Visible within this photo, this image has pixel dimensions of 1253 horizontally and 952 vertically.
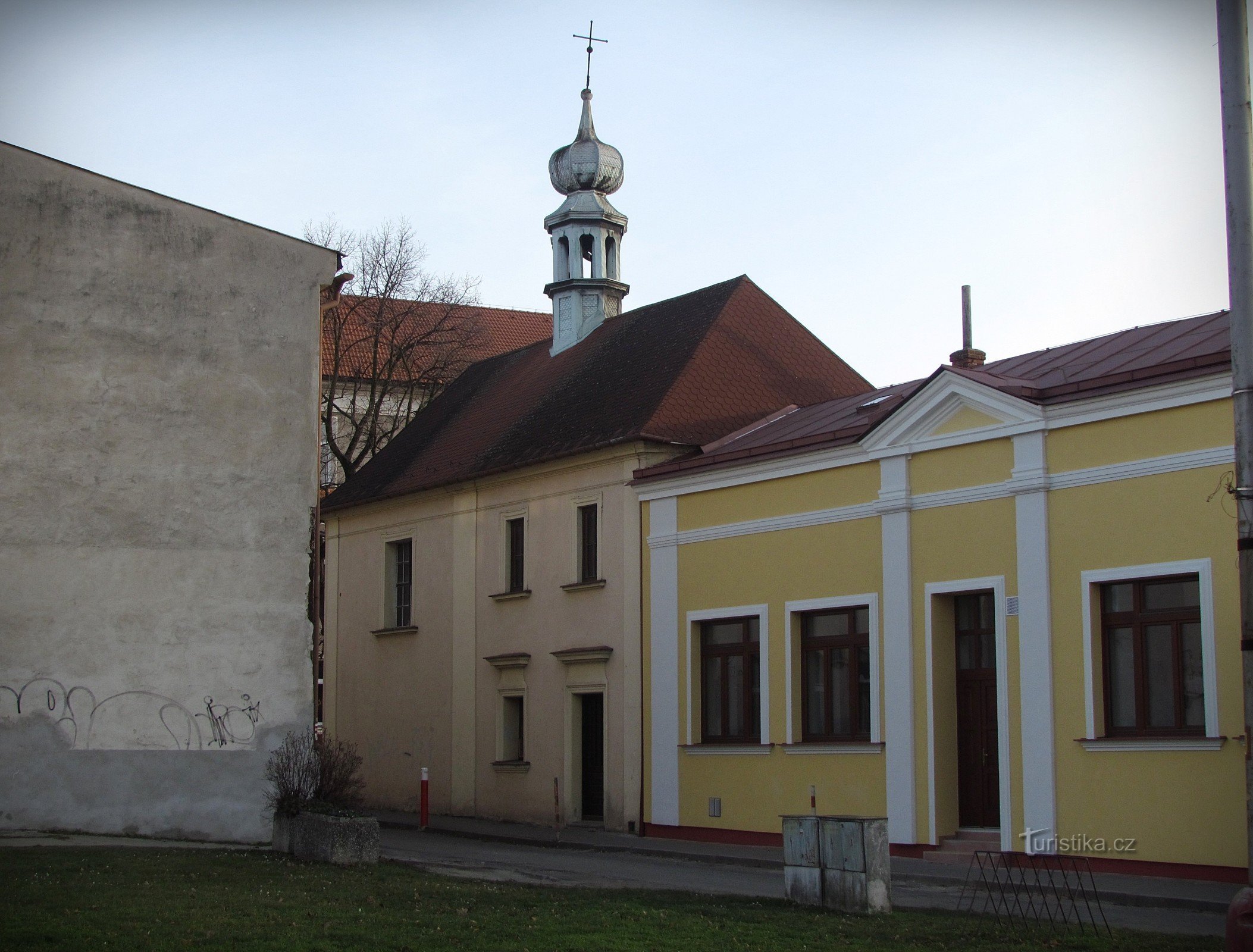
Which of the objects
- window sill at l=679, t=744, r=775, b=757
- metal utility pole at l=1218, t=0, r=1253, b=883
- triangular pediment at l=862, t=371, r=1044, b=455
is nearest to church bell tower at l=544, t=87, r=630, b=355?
window sill at l=679, t=744, r=775, b=757

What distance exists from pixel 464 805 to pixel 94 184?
14138 mm

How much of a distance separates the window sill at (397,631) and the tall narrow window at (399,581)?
221mm

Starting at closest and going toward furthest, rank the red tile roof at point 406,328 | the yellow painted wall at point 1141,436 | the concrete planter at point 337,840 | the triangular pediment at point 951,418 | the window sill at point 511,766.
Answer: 1. the concrete planter at point 337,840
2. the yellow painted wall at point 1141,436
3. the triangular pediment at point 951,418
4. the window sill at point 511,766
5. the red tile roof at point 406,328

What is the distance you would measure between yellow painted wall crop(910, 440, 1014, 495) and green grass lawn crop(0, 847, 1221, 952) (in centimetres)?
723

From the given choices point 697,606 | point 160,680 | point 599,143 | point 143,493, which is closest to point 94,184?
point 143,493

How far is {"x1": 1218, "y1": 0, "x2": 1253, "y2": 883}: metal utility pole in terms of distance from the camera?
927cm

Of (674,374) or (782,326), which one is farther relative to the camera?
(782,326)

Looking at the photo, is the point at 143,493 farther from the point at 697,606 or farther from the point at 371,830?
the point at 697,606

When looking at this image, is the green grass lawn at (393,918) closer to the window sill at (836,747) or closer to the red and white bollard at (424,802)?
the window sill at (836,747)

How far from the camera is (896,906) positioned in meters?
13.6

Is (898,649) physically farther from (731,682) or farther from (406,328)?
(406,328)

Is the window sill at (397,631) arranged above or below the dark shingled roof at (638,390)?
below

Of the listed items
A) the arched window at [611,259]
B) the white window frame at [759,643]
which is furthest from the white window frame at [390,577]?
the white window frame at [759,643]
